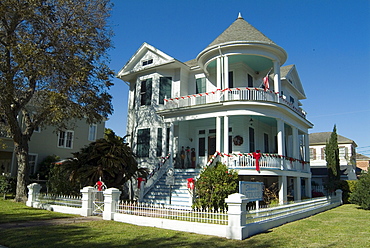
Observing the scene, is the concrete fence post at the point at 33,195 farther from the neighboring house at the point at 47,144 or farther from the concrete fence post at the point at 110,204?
the neighboring house at the point at 47,144

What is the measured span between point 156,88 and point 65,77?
6605 millimetres

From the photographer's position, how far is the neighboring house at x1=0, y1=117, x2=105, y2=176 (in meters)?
25.2

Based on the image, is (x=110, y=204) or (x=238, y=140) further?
(x=238, y=140)

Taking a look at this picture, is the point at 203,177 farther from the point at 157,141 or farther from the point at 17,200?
the point at 17,200

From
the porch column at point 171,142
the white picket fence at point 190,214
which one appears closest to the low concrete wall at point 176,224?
the white picket fence at point 190,214

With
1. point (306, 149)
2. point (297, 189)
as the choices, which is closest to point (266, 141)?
point (306, 149)

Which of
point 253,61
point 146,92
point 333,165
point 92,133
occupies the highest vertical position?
point 253,61

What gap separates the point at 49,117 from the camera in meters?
17.6

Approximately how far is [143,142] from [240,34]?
32.5 ft

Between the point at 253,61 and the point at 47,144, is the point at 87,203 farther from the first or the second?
the point at 47,144

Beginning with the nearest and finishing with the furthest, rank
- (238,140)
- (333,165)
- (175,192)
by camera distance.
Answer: (175,192), (238,140), (333,165)

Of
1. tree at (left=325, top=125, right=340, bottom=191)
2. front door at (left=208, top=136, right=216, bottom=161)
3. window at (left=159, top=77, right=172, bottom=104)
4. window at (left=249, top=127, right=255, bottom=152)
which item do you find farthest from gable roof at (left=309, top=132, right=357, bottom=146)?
window at (left=159, top=77, right=172, bottom=104)

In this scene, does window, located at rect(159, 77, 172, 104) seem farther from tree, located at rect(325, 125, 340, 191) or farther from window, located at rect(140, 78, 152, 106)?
tree, located at rect(325, 125, 340, 191)

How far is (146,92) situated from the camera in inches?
884
